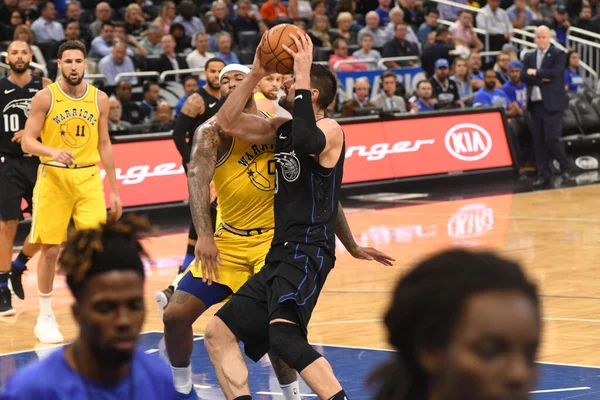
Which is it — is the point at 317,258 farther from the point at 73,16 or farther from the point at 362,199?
the point at 73,16

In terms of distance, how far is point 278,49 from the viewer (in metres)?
5.44

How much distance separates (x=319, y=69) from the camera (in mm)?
5520

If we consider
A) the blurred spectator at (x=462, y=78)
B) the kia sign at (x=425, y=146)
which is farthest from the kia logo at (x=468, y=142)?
the blurred spectator at (x=462, y=78)

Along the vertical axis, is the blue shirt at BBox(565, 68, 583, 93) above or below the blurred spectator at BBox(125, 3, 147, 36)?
below

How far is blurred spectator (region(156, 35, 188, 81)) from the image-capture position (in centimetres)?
1816

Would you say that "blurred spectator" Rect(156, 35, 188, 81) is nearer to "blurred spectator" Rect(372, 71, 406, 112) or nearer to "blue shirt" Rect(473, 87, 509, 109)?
"blurred spectator" Rect(372, 71, 406, 112)

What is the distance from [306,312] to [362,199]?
11.0m

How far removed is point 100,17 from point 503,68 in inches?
273

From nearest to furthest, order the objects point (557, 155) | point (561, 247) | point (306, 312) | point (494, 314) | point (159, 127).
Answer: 1. point (494, 314)
2. point (306, 312)
3. point (561, 247)
4. point (159, 127)
5. point (557, 155)

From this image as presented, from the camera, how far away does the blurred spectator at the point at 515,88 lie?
63.6ft

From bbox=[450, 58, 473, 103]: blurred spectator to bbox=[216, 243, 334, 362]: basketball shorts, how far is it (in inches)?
558

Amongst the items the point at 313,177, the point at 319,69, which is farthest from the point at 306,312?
the point at 319,69

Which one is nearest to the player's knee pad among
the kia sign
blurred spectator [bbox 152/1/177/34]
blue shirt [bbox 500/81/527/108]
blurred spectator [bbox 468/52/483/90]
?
the kia sign

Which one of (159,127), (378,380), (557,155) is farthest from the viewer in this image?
(557,155)
